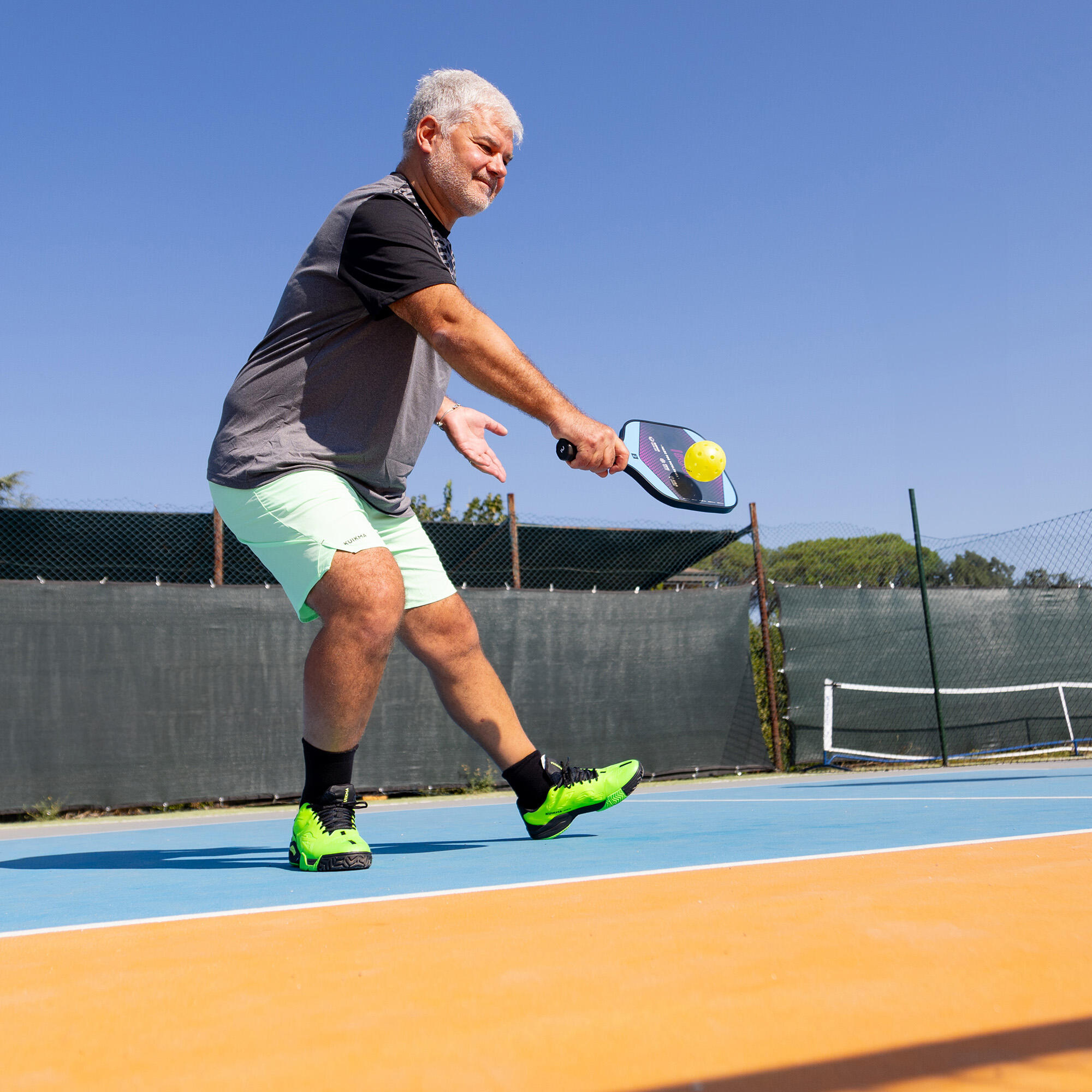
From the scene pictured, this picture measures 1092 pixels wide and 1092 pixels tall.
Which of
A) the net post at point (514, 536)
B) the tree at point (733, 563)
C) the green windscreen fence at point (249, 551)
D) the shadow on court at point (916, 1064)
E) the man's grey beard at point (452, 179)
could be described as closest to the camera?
the shadow on court at point (916, 1064)

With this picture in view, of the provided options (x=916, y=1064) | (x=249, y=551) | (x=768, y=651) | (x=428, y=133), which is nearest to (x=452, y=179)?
(x=428, y=133)

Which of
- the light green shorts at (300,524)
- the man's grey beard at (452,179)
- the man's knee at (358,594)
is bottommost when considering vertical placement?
the man's knee at (358,594)

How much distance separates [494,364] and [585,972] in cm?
149

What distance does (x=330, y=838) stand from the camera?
2.37m

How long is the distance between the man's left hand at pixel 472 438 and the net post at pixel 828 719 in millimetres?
5874

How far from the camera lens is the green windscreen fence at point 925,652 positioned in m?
8.53

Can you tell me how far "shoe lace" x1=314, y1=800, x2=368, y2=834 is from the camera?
2393 millimetres

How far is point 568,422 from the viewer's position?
2422 mm

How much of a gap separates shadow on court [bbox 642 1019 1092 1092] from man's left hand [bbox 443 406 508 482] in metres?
2.42

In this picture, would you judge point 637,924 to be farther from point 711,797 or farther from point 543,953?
point 711,797

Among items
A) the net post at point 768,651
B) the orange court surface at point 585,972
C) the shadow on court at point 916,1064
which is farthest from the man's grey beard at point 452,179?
the net post at point 768,651

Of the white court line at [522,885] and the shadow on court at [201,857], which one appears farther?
the shadow on court at [201,857]

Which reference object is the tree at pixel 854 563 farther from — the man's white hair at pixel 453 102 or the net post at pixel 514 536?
the man's white hair at pixel 453 102

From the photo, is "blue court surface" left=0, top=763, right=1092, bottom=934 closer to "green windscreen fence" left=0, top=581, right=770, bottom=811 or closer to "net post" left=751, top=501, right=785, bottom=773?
"green windscreen fence" left=0, top=581, right=770, bottom=811
